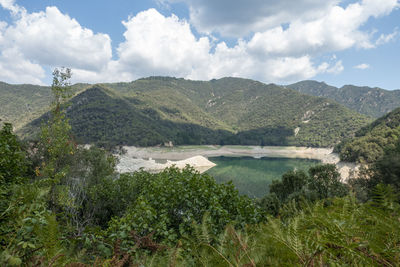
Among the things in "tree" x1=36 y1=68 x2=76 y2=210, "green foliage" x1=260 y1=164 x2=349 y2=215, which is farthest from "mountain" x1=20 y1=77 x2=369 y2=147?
"tree" x1=36 y1=68 x2=76 y2=210

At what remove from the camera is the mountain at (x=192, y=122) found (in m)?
87.7

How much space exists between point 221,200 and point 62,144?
4235 mm

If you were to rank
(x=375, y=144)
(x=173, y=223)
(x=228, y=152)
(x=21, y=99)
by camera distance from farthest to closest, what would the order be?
(x=21, y=99)
(x=228, y=152)
(x=375, y=144)
(x=173, y=223)

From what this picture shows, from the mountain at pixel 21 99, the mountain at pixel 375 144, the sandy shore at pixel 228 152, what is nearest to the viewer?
the mountain at pixel 375 144

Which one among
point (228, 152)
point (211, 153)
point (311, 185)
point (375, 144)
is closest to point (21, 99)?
Answer: point (211, 153)

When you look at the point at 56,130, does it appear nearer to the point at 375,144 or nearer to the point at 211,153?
the point at 375,144

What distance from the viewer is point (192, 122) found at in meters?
133

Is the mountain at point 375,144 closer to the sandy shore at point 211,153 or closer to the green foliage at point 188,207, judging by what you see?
the sandy shore at point 211,153

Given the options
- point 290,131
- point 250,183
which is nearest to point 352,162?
point 250,183

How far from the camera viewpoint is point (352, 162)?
49844mm

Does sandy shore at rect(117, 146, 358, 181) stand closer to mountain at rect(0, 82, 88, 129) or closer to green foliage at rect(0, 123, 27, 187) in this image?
green foliage at rect(0, 123, 27, 187)

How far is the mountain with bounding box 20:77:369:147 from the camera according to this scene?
8769cm

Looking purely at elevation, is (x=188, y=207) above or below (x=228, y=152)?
above

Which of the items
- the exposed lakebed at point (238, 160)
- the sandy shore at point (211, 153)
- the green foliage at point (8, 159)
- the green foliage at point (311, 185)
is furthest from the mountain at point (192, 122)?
the green foliage at point (8, 159)
